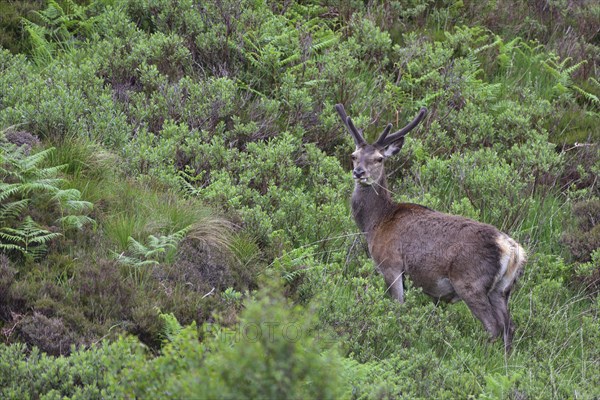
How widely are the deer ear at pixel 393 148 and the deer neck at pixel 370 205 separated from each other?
299mm

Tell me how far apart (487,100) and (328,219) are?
3.98 meters

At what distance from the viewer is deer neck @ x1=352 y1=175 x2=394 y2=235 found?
925 cm

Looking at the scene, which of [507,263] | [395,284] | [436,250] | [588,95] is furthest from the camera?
[588,95]

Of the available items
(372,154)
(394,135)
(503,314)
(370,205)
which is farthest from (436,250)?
(394,135)

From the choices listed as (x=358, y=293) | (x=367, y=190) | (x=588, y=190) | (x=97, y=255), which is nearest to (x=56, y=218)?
(x=97, y=255)

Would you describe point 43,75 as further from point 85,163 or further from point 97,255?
point 97,255

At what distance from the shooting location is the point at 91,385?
552cm

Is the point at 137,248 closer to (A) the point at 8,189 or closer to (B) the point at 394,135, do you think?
(A) the point at 8,189

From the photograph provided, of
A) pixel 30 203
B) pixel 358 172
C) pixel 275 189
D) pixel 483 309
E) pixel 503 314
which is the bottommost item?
pixel 503 314

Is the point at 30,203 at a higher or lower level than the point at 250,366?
lower

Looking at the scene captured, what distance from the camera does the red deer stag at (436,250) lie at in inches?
309

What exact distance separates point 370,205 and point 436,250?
1356 mm

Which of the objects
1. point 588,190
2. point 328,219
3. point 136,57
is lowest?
point 588,190

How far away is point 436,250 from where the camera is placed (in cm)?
821
